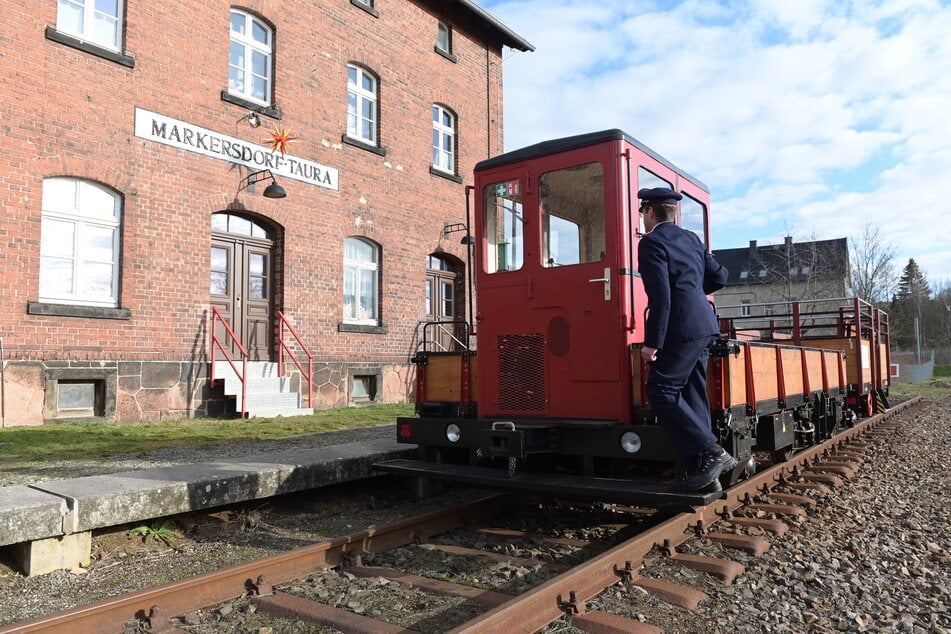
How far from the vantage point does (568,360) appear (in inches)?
200

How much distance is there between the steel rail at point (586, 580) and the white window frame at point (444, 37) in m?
14.3

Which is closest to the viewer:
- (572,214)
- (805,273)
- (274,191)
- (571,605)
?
(571,605)

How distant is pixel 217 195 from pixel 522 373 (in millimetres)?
8291

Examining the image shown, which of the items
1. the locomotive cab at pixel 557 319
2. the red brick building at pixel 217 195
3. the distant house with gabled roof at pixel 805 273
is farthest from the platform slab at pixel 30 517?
the distant house with gabled roof at pixel 805 273

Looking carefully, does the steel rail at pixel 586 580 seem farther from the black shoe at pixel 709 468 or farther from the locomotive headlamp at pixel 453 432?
the locomotive headlamp at pixel 453 432

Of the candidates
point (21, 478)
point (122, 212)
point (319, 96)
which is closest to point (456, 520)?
point (21, 478)

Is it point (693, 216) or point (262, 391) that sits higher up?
point (693, 216)

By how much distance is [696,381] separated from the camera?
169 inches

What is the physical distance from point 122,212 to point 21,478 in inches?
245

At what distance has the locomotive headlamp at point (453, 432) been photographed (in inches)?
209

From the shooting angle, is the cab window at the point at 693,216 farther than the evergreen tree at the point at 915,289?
No

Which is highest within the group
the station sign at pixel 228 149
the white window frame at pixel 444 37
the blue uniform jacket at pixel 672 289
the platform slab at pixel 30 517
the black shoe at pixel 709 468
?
the white window frame at pixel 444 37

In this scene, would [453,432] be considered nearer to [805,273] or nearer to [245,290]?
[245,290]

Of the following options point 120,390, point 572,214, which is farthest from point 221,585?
point 120,390
